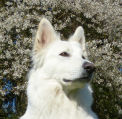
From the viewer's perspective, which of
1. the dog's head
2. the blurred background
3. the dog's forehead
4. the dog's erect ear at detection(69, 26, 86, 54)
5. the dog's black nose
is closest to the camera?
the dog's black nose

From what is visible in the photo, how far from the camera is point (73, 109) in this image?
4.24 metres

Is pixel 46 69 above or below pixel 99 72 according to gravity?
above

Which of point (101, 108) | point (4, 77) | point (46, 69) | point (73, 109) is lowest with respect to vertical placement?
point (101, 108)

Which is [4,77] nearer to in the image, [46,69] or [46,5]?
[46,5]

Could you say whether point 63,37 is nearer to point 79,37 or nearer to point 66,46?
point 79,37

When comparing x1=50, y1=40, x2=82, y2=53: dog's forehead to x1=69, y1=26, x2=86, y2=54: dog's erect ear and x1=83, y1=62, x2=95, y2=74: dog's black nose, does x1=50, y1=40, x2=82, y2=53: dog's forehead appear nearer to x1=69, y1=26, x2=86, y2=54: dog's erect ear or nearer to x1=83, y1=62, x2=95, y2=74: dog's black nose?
x1=69, y1=26, x2=86, y2=54: dog's erect ear

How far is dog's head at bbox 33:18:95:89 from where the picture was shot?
4105 millimetres

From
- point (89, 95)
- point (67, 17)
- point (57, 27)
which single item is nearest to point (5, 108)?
point (57, 27)

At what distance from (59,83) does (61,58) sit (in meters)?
0.42

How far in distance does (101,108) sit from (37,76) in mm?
7514

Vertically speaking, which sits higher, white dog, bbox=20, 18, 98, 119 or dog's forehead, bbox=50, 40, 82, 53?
dog's forehead, bbox=50, 40, 82, 53

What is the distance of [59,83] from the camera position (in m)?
4.38

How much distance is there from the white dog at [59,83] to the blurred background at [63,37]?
5264 millimetres

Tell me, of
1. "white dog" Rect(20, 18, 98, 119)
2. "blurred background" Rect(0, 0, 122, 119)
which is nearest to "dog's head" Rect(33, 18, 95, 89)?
"white dog" Rect(20, 18, 98, 119)
